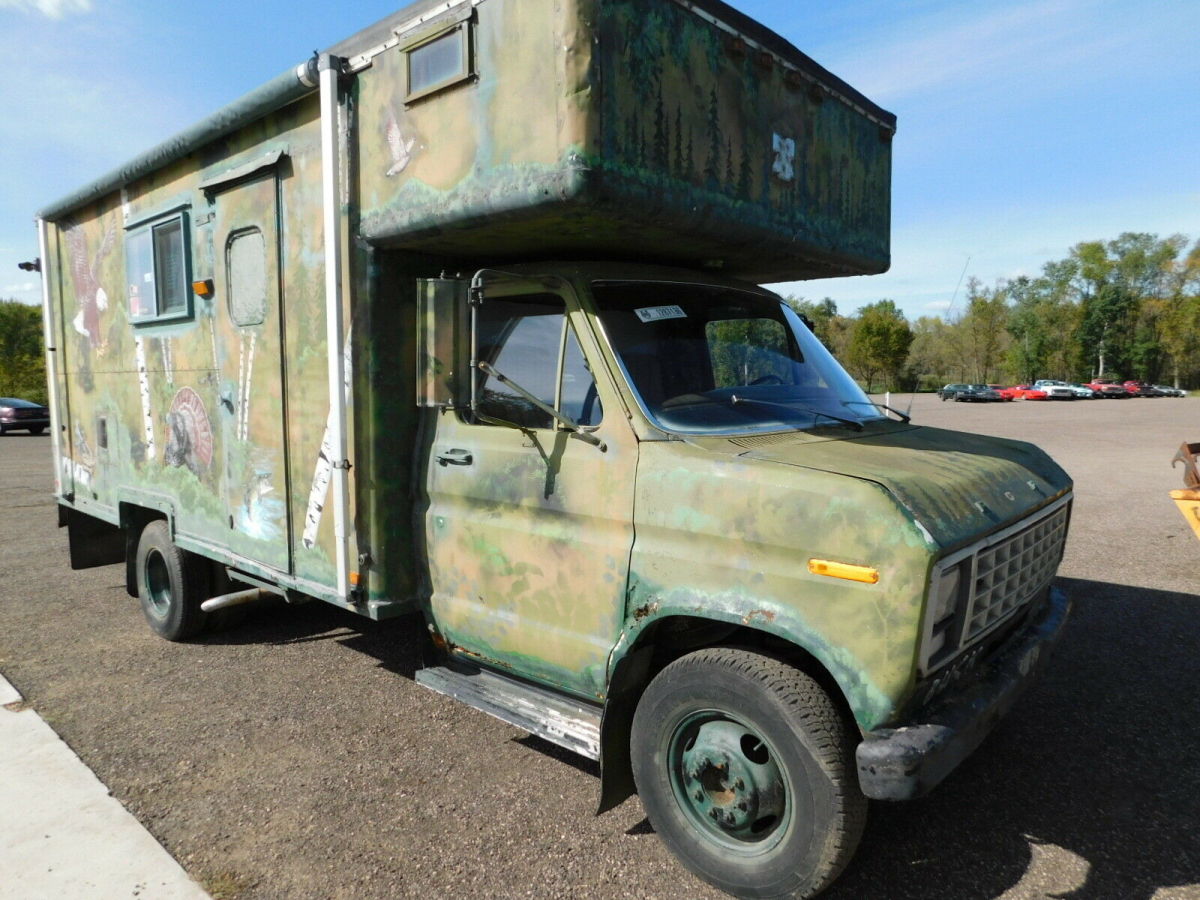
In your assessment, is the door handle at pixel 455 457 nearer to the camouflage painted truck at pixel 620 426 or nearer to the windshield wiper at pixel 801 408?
the camouflage painted truck at pixel 620 426

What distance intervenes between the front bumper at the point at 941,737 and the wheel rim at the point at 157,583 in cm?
488

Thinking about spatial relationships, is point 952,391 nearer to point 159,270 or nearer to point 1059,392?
point 1059,392

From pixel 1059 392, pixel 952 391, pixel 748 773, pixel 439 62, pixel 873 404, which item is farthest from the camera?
pixel 952 391

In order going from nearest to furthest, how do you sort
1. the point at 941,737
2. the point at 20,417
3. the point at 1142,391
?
the point at 941,737
the point at 20,417
the point at 1142,391

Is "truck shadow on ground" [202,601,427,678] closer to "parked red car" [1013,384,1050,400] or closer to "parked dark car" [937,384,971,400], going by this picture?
"parked dark car" [937,384,971,400]

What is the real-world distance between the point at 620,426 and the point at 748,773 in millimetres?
1317

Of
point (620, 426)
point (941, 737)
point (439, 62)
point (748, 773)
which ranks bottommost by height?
point (748, 773)

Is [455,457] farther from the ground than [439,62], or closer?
closer

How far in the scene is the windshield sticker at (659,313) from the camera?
11.1 ft

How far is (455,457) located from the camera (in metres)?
3.57

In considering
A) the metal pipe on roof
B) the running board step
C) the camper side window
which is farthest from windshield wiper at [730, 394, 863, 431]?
the camper side window

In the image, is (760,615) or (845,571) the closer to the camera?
(845,571)

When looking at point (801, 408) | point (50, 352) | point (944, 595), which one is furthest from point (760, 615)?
point (50, 352)

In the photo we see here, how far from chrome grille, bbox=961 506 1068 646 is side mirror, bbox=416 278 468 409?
2040 millimetres
